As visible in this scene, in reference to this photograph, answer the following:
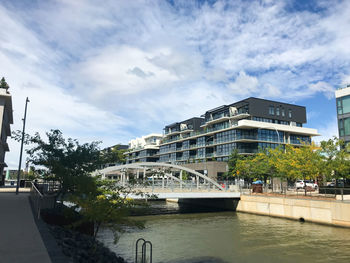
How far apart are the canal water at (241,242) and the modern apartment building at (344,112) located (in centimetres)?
1987

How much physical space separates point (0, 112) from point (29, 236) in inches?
1219

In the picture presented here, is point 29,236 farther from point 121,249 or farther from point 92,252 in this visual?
point 121,249

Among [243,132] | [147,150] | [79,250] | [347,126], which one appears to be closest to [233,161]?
[243,132]

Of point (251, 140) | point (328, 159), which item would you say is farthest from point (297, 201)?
point (251, 140)

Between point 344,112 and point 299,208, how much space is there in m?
19.7

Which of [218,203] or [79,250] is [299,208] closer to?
[218,203]

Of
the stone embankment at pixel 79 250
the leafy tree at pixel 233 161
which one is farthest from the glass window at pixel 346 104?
the stone embankment at pixel 79 250

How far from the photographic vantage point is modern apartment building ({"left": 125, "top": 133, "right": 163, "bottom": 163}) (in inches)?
3595

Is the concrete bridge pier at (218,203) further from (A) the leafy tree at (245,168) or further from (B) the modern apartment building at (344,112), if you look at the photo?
(B) the modern apartment building at (344,112)

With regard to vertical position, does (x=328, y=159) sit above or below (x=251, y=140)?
below

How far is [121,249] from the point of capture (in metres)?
15.7

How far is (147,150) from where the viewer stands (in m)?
92.3

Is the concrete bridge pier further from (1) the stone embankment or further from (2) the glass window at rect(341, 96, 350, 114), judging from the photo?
(1) the stone embankment

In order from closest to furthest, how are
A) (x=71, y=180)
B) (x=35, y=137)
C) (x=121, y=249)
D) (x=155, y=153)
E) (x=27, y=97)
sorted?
(x=71, y=180) → (x=121, y=249) → (x=35, y=137) → (x=27, y=97) → (x=155, y=153)
